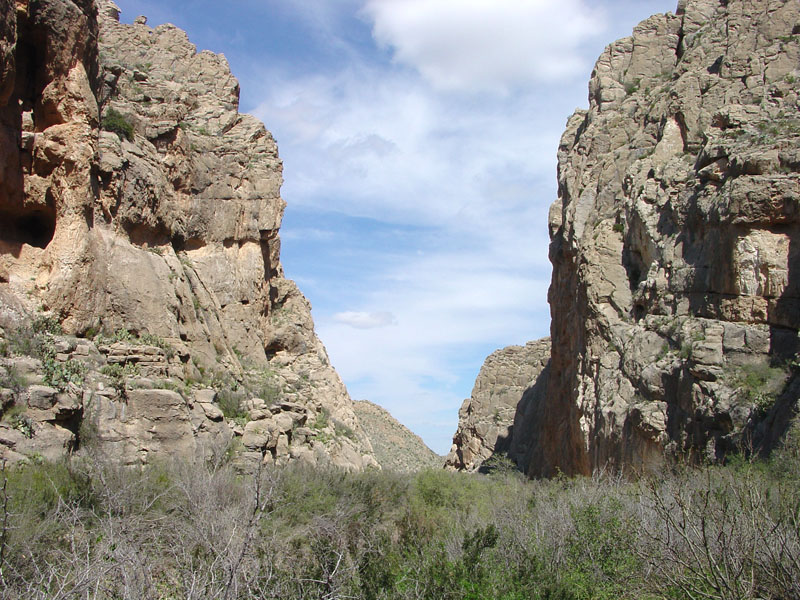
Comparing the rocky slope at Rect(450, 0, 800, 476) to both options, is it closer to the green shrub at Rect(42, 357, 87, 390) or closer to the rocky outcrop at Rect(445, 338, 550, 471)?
the rocky outcrop at Rect(445, 338, 550, 471)

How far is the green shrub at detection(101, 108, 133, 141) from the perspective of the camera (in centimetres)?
2188

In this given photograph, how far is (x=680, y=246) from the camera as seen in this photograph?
2686 cm

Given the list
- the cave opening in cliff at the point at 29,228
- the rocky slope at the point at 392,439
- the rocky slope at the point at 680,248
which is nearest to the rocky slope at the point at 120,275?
the cave opening in cliff at the point at 29,228

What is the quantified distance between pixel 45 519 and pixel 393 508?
1107 cm

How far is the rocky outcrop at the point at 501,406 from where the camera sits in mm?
48938

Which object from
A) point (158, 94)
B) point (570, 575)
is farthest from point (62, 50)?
point (570, 575)

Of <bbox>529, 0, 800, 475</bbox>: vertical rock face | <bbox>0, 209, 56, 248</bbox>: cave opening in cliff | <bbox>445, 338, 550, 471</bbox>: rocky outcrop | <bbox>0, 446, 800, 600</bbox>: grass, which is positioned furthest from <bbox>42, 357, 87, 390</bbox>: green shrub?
<bbox>445, 338, 550, 471</bbox>: rocky outcrop

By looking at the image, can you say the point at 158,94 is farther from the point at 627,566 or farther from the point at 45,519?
the point at 627,566

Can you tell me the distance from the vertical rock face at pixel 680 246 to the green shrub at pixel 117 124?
19029mm

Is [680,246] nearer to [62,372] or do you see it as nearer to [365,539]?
[365,539]

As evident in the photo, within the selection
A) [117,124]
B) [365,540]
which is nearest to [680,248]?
[365,540]

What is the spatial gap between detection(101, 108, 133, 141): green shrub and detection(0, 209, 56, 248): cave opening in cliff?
4493mm

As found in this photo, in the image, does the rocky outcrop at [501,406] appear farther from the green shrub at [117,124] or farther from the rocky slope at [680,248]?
the green shrub at [117,124]

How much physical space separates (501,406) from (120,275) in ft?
132
